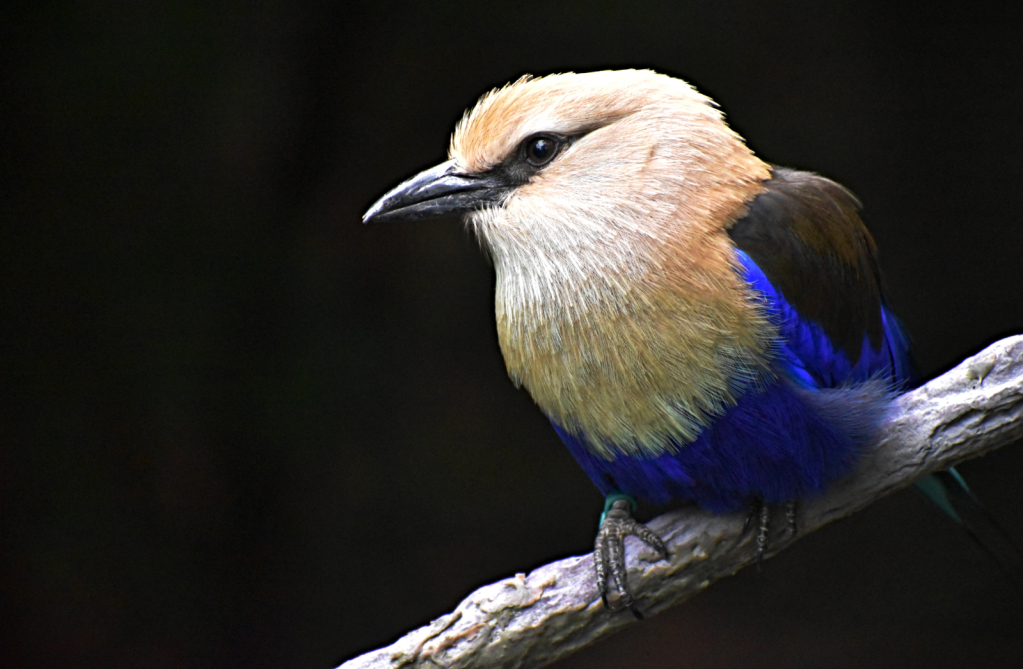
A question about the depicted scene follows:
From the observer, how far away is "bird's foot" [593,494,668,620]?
5.71ft

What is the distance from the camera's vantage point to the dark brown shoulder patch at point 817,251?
163cm

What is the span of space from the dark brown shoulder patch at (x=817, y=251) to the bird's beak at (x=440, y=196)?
423 mm

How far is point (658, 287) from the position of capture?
5.15 feet

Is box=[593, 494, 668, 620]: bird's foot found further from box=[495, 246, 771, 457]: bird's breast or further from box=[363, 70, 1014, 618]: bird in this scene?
box=[495, 246, 771, 457]: bird's breast

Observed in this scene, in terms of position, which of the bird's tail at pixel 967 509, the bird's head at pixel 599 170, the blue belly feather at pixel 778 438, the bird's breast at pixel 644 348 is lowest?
the bird's tail at pixel 967 509

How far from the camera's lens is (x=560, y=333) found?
5.32ft

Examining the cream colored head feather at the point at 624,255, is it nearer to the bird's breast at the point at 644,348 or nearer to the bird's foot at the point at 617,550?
the bird's breast at the point at 644,348

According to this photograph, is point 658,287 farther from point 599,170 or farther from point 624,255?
point 599,170

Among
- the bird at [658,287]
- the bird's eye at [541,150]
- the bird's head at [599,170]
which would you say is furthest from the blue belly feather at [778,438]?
the bird's eye at [541,150]

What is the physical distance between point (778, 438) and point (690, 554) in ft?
0.97

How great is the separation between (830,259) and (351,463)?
1.79 m

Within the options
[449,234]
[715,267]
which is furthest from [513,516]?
[715,267]

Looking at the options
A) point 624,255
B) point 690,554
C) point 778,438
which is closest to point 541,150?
point 624,255

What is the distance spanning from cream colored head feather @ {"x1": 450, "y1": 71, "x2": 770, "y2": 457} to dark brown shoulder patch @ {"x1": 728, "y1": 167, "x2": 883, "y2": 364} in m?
0.05
